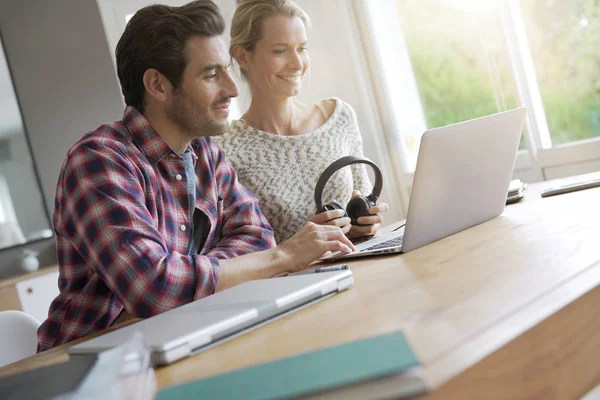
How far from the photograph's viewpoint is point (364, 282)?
1097mm

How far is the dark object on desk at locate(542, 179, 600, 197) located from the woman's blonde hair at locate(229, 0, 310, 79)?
1.10 m

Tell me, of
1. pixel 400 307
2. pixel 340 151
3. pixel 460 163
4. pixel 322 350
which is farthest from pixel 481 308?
pixel 340 151

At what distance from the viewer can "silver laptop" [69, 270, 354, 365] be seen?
843 millimetres

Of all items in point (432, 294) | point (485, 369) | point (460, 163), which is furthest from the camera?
point (460, 163)

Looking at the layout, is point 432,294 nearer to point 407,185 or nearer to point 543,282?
point 543,282

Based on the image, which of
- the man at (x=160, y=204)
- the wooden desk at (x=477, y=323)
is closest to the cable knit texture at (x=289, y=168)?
the man at (x=160, y=204)

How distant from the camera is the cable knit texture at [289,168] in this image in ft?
7.22

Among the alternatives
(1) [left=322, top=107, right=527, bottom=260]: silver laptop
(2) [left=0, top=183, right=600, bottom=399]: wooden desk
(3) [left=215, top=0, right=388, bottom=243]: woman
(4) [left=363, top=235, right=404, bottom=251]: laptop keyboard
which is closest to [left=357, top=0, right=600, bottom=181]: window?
(3) [left=215, top=0, right=388, bottom=243]: woman

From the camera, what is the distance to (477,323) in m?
0.75

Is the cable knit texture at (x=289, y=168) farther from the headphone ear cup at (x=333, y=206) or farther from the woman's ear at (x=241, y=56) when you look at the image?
the headphone ear cup at (x=333, y=206)

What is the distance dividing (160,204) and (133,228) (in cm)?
24

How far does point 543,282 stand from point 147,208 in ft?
2.86

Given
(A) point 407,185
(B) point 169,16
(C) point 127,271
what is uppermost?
(B) point 169,16

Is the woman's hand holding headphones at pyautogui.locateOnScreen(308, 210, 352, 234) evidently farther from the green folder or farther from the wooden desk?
the green folder
